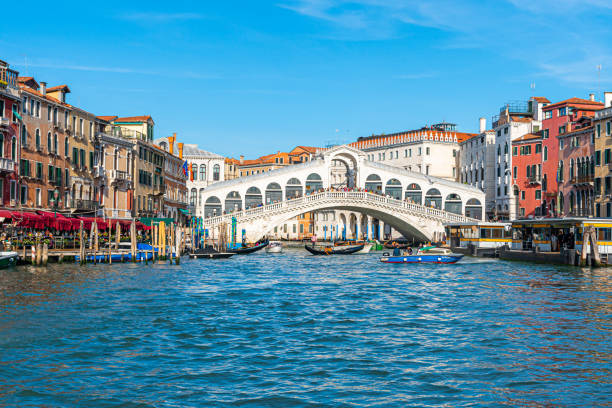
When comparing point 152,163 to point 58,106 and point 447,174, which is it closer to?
point 58,106

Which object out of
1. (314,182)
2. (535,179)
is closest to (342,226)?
(314,182)

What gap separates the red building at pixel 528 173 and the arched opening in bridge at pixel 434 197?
5891 mm

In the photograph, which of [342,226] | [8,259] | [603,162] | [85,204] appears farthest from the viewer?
[342,226]

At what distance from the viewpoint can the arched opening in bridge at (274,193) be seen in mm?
56969

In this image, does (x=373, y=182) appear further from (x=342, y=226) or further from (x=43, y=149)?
(x=43, y=149)

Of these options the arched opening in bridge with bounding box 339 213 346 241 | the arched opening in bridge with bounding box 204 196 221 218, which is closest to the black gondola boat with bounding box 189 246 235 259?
the arched opening in bridge with bounding box 204 196 221 218

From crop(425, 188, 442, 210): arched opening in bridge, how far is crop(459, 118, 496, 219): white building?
18.5 feet

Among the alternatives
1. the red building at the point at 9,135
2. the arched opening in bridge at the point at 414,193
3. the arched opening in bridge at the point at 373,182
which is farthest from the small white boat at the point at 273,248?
the red building at the point at 9,135

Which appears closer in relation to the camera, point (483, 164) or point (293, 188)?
point (293, 188)

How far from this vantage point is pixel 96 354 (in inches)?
512

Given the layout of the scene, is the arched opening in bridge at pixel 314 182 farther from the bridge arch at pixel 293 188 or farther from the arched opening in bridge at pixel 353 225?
the arched opening in bridge at pixel 353 225

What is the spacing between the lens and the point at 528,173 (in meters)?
55.6

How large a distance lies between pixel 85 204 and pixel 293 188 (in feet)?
76.1

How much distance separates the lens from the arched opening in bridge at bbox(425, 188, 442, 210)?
58.9 meters
